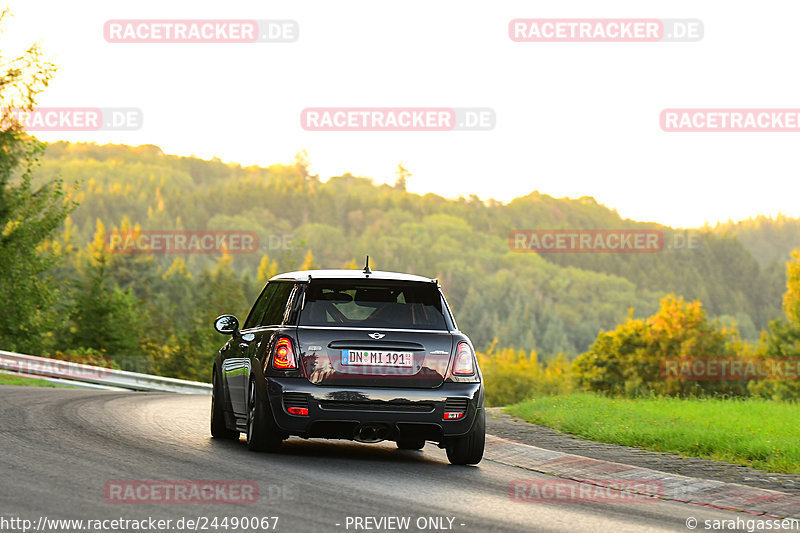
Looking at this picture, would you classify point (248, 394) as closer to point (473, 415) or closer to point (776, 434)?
point (473, 415)

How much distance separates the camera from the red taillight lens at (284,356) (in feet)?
30.2

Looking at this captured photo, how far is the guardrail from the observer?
81.3ft

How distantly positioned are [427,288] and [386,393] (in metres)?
1.32

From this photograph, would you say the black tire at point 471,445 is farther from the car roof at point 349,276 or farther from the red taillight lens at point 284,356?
the red taillight lens at point 284,356

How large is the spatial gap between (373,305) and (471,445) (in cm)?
159

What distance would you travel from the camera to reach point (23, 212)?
45781 millimetres

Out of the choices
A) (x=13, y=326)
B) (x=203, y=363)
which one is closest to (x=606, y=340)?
(x=203, y=363)

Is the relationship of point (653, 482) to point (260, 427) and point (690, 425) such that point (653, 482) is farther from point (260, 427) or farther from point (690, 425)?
point (690, 425)

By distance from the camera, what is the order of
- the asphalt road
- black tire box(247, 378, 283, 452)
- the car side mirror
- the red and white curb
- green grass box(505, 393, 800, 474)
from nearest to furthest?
1. the asphalt road
2. the red and white curb
3. black tire box(247, 378, 283, 452)
4. green grass box(505, 393, 800, 474)
5. the car side mirror

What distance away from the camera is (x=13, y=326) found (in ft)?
149

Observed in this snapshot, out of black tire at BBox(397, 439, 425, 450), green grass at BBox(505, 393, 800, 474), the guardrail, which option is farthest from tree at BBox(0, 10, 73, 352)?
black tire at BBox(397, 439, 425, 450)

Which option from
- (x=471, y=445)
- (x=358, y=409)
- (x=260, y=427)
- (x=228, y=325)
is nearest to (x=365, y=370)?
(x=358, y=409)

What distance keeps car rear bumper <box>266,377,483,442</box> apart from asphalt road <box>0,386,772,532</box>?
33cm

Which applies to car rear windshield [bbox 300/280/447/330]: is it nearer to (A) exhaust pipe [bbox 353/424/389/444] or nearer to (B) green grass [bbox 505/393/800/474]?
(A) exhaust pipe [bbox 353/424/389/444]
